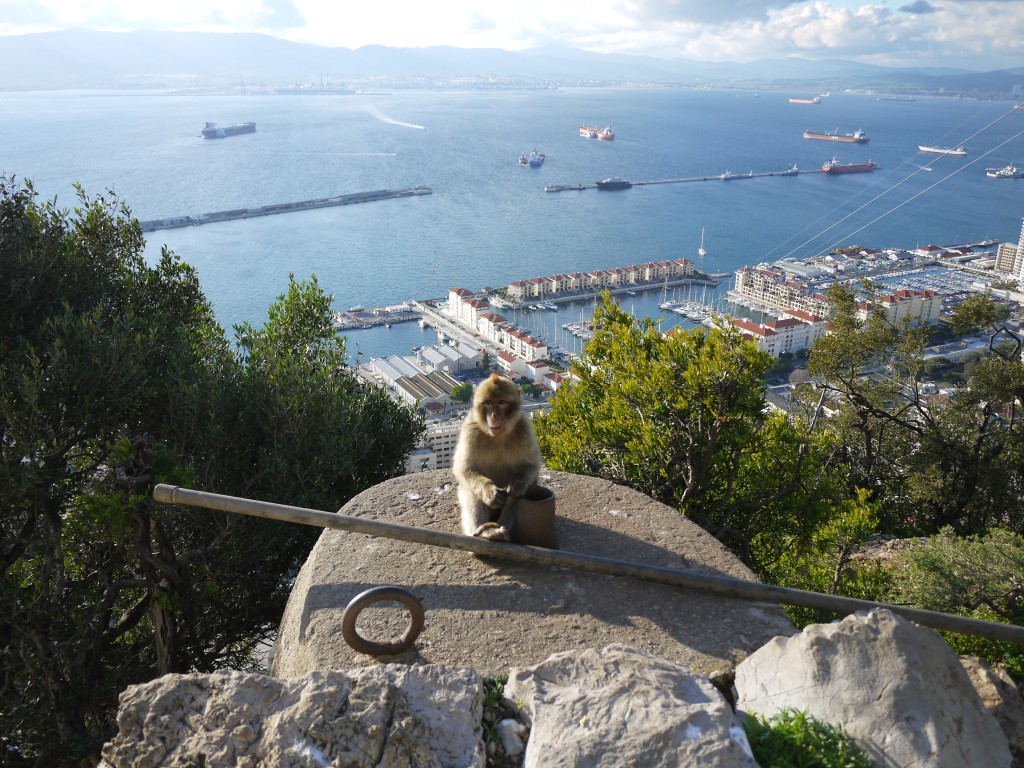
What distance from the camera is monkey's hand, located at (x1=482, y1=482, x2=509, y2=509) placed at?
11.3 feet

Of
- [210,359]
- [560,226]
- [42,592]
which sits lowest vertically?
[560,226]

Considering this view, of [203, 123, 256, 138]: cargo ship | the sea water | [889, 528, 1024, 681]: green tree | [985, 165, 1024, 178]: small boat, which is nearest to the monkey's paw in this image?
[889, 528, 1024, 681]: green tree

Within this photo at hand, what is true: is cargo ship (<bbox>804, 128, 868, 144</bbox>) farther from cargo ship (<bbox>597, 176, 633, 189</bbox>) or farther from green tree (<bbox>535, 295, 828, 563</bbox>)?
green tree (<bbox>535, 295, 828, 563</bbox>)

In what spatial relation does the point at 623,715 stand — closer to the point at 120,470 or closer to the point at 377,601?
the point at 377,601

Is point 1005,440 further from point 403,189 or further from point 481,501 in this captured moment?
point 403,189

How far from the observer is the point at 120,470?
419cm

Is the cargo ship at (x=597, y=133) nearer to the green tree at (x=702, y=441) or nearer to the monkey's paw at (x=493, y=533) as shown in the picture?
the green tree at (x=702, y=441)

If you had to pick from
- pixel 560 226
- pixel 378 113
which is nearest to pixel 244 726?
pixel 560 226

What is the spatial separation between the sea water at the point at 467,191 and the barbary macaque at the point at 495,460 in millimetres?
18875

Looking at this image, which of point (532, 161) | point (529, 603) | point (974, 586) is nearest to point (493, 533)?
point (529, 603)

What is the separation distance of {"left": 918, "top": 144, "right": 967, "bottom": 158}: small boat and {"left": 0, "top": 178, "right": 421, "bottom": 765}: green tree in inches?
3202

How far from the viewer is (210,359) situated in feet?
20.7

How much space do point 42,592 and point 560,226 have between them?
156ft

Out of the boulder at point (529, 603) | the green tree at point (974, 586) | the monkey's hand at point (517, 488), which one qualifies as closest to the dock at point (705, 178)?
the green tree at point (974, 586)
